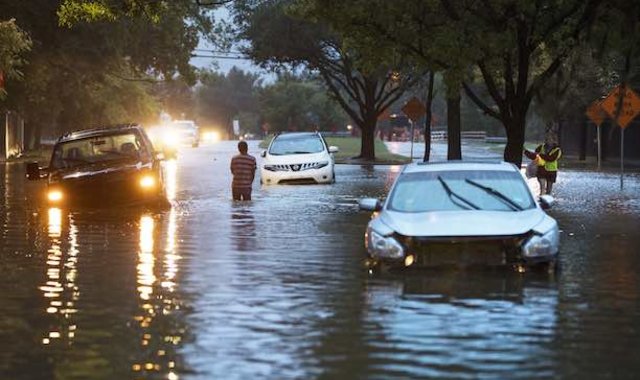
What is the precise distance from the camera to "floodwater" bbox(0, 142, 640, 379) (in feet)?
26.3

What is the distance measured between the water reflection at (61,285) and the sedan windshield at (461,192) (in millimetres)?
3679

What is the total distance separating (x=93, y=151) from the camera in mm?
22500

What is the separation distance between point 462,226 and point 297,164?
65.9 ft

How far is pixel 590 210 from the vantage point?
78.9 feet

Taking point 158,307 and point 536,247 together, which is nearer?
point 158,307

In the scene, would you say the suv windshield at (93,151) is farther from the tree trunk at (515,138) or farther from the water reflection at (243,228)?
the tree trunk at (515,138)

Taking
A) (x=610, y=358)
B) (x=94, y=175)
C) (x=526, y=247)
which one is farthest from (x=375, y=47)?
(x=610, y=358)

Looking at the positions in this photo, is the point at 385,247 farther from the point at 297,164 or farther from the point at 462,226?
the point at 297,164

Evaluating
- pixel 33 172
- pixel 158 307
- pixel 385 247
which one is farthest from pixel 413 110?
pixel 158 307

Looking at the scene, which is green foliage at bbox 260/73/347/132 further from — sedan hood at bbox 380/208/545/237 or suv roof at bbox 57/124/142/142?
sedan hood at bbox 380/208/545/237

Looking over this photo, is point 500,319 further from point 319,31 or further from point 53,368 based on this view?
point 319,31

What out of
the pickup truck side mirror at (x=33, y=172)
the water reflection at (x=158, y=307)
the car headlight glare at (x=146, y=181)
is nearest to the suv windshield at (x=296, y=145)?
the car headlight glare at (x=146, y=181)

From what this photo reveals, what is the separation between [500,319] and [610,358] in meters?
1.73

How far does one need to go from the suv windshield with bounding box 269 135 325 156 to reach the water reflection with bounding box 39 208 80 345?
546 inches
